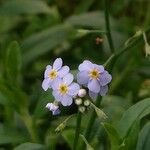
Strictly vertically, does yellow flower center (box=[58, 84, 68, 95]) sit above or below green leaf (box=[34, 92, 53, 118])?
above

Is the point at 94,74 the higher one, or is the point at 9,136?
the point at 94,74

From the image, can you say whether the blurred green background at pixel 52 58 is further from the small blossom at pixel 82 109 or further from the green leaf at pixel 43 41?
the small blossom at pixel 82 109

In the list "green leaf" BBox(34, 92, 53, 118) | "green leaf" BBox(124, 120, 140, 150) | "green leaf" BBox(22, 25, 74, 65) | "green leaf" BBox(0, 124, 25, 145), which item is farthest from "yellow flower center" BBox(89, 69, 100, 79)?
"green leaf" BBox(22, 25, 74, 65)

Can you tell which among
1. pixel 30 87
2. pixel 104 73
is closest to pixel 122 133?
pixel 104 73

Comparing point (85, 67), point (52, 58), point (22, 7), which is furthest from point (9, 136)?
point (52, 58)

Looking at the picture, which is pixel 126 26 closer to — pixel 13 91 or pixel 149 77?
pixel 149 77

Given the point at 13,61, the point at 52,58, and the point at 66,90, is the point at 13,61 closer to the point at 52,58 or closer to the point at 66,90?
the point at 66,90

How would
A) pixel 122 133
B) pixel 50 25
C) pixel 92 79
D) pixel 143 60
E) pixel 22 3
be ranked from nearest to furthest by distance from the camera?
pixel 92 79, pixel 122 133, pixel 143 60, pixel 22 3, pixel 50 25

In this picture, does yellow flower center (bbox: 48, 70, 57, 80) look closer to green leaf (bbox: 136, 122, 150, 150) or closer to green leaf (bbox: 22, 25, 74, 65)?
green leaf (bbox: 136, 122, 150, 150)
